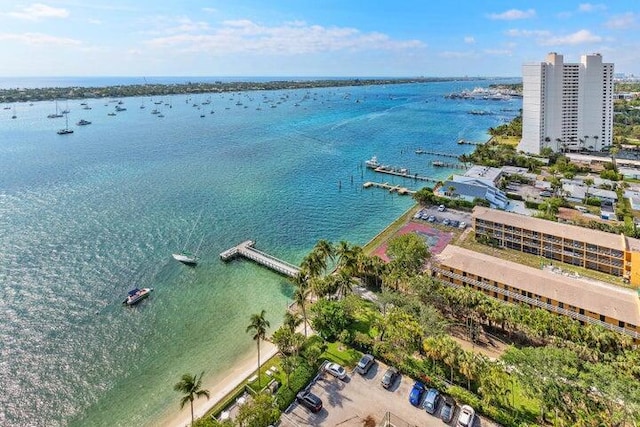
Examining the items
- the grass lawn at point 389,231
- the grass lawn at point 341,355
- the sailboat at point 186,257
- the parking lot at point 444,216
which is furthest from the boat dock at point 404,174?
the grass lawn at point 341,355

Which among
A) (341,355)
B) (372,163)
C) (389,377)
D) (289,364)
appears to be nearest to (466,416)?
(389,377)

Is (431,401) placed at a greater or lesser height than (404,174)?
lesser

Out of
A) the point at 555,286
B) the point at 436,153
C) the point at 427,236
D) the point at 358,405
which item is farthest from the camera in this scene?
the point at 436,153

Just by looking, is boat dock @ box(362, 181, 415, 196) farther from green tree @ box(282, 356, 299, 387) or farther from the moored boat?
green tree @ box(282, 356, 299, 387)

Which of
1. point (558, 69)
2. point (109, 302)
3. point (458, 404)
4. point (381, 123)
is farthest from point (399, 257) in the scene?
point (381, 123)

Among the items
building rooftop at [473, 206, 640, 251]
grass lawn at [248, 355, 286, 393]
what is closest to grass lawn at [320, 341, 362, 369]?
grass lawn at [248, 355, 286, 393]

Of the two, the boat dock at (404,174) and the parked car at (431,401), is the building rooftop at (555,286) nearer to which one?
the parked car at (431,401)

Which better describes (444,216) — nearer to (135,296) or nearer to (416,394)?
(416,394)
